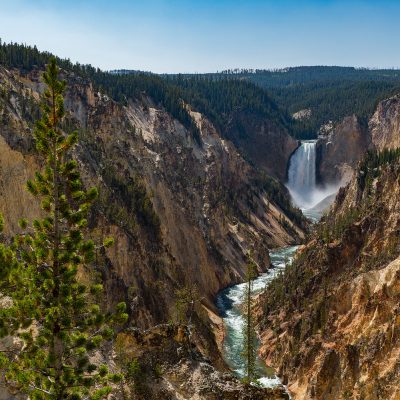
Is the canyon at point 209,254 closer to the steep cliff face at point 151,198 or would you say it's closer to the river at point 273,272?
the steep cliff face at point 151,198

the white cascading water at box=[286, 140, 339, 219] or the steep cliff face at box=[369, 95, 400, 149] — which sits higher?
the steep cliff face at box=[369, 95, 400, 149]

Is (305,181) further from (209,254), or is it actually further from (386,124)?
(209,254)

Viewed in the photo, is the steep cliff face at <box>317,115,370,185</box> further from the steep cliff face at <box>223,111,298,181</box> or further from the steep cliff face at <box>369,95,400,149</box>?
the steep cliff face at <box>223,111,298,181</box>

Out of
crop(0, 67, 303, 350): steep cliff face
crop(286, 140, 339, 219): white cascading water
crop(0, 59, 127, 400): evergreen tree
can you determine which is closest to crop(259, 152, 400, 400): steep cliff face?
crop(0, 67, 303, 350): steep cliff face

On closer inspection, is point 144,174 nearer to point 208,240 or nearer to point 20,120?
point 208,240

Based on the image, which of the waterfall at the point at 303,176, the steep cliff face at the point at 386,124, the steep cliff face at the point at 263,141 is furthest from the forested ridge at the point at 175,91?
the steep cliff face at the point at 386,124
